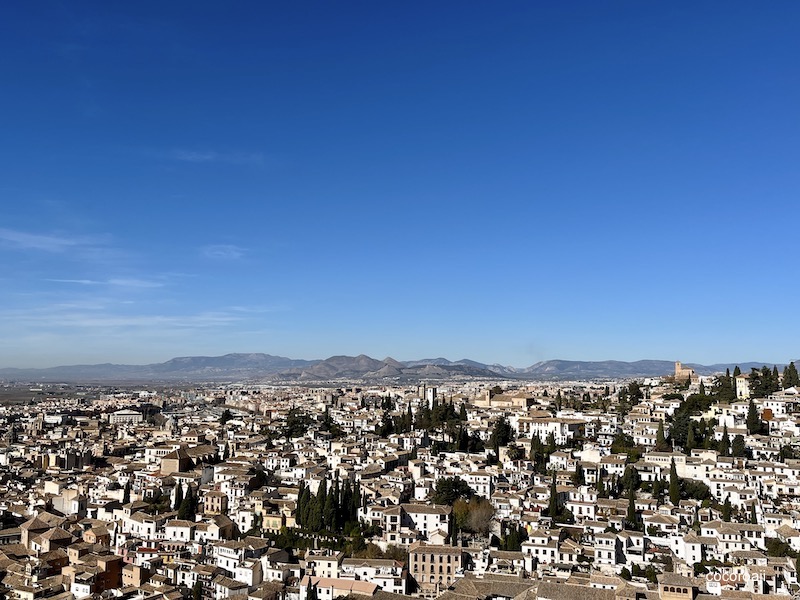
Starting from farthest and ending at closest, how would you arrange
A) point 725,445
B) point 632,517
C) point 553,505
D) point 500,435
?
1. point 500,435
2. point 725,445
3. point 553,505
4. point 632,517

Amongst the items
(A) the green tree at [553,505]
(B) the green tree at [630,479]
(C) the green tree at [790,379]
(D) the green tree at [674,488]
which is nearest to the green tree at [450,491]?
(A) the green tree at [553,505]

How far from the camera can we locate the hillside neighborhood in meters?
21.3

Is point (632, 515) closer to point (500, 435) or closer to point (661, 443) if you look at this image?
point (661, 443)

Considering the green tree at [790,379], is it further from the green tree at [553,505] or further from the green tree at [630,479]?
the green tree at [553,505]

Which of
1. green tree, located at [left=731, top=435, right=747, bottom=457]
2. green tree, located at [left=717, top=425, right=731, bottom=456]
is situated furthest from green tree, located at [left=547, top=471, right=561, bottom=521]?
green tree, located at [left=731, top=435, right=747, bottom=457]

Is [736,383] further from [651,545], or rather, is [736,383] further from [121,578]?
[121,578]

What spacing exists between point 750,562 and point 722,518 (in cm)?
373

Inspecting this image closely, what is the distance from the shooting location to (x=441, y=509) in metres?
25.9

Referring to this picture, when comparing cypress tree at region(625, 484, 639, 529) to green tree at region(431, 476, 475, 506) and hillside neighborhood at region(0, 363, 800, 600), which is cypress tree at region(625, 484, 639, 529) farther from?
green tree at region(431, 476, 475, 506)

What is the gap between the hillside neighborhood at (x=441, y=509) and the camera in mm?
21344

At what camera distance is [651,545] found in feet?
76.6

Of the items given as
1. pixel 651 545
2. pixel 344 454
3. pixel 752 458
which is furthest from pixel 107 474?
pixel 752 458

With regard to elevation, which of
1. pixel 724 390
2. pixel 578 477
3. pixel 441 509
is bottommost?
pixel 441 509

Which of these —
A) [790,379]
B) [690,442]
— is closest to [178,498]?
[690,442]
